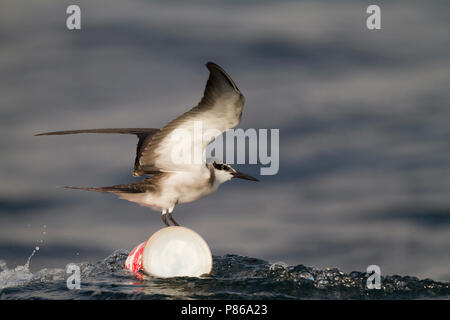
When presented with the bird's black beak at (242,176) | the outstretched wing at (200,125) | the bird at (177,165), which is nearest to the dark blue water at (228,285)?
the bird at (177,165)

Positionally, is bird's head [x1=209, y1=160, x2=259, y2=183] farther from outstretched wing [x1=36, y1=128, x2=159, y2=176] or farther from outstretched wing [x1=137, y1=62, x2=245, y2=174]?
outstretched wing [x1=36, y1=128, x2=159, y2=176]

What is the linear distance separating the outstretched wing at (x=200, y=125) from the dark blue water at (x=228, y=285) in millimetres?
2400

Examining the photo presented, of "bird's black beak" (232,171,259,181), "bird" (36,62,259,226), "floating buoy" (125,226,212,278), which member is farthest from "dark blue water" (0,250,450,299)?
"bird's black beak" (232,171,259,181)

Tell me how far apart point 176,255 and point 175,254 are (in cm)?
3

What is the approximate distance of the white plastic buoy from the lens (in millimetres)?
10992

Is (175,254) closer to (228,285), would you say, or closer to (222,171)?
(228,285)

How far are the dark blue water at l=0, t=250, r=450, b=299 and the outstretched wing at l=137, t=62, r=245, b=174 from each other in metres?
2.40

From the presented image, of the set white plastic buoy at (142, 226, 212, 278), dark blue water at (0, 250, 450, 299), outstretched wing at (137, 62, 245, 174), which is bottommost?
dark blue water at (0, 250, 450, 299)

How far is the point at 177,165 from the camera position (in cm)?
1193

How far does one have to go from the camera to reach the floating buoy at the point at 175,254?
433 inches

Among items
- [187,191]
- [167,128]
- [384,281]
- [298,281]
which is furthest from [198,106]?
[384,281]

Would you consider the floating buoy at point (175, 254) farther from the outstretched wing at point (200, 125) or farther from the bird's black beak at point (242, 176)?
the bird's black beak at point (242, 176)

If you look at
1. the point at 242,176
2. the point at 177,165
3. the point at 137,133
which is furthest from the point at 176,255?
the point at 137,133
